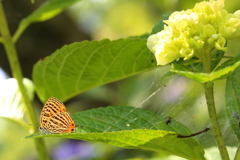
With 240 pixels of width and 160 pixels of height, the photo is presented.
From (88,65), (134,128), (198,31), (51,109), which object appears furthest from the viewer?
(88,65)

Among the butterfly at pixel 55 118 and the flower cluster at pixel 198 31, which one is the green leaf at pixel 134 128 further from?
the flower cluster at pixel 198 31

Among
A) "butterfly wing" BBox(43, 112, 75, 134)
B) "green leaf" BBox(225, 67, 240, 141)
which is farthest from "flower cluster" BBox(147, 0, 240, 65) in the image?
"butterfly wing" BBox(43, 112, 75, 134)

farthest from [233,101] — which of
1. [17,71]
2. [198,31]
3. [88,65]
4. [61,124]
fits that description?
[17,71]

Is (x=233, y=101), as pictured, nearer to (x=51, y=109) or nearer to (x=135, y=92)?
(x=135, y=92)

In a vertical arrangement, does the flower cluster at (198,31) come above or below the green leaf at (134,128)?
above

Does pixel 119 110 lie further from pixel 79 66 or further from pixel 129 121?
pixel 79 66

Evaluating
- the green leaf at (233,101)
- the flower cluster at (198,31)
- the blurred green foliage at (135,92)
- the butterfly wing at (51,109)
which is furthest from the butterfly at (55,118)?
the green leaf at (233,101)

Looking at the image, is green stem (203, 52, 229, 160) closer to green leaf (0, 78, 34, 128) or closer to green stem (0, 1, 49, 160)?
green stem (0, 1, 49, 160)
